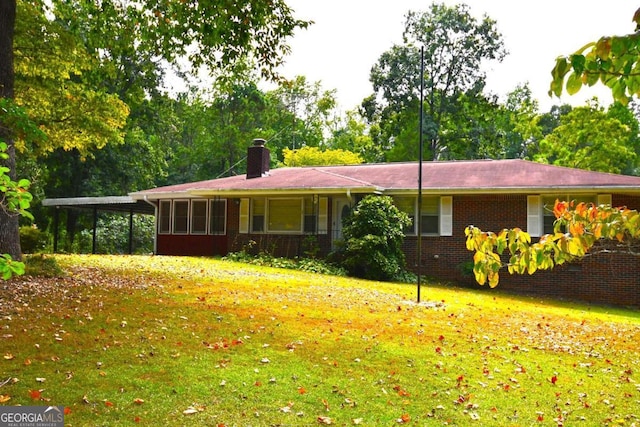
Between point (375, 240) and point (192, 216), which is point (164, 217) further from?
point (375, 240)

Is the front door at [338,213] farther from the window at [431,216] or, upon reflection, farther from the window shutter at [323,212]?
the window at [431,216]

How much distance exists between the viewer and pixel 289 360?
6.66 m

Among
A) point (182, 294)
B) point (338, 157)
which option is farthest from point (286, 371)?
point (338, 157)

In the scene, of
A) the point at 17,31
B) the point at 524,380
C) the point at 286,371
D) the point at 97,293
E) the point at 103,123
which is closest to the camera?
the point at 286,371

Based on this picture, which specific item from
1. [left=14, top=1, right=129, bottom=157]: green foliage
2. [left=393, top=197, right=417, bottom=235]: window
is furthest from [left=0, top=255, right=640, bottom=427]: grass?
[left=393, top=197, right=417, bottom=235]: window

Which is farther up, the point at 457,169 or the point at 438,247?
the point at 457,169

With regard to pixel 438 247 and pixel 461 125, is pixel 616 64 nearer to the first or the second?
pixel 438 247

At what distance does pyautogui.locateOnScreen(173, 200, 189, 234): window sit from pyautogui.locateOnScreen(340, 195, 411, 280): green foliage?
726 cm

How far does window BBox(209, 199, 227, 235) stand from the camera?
70.5 ft

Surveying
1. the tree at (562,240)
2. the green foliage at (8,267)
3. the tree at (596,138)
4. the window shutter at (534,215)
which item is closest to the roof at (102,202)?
the window shutter at (534,215)

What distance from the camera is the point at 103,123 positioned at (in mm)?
15156

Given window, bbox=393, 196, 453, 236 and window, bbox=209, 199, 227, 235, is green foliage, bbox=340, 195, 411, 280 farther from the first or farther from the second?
window, bbox=209, 199, 227, 235

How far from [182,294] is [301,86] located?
39456 millimetres

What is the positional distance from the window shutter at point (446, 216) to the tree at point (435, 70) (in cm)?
1930
